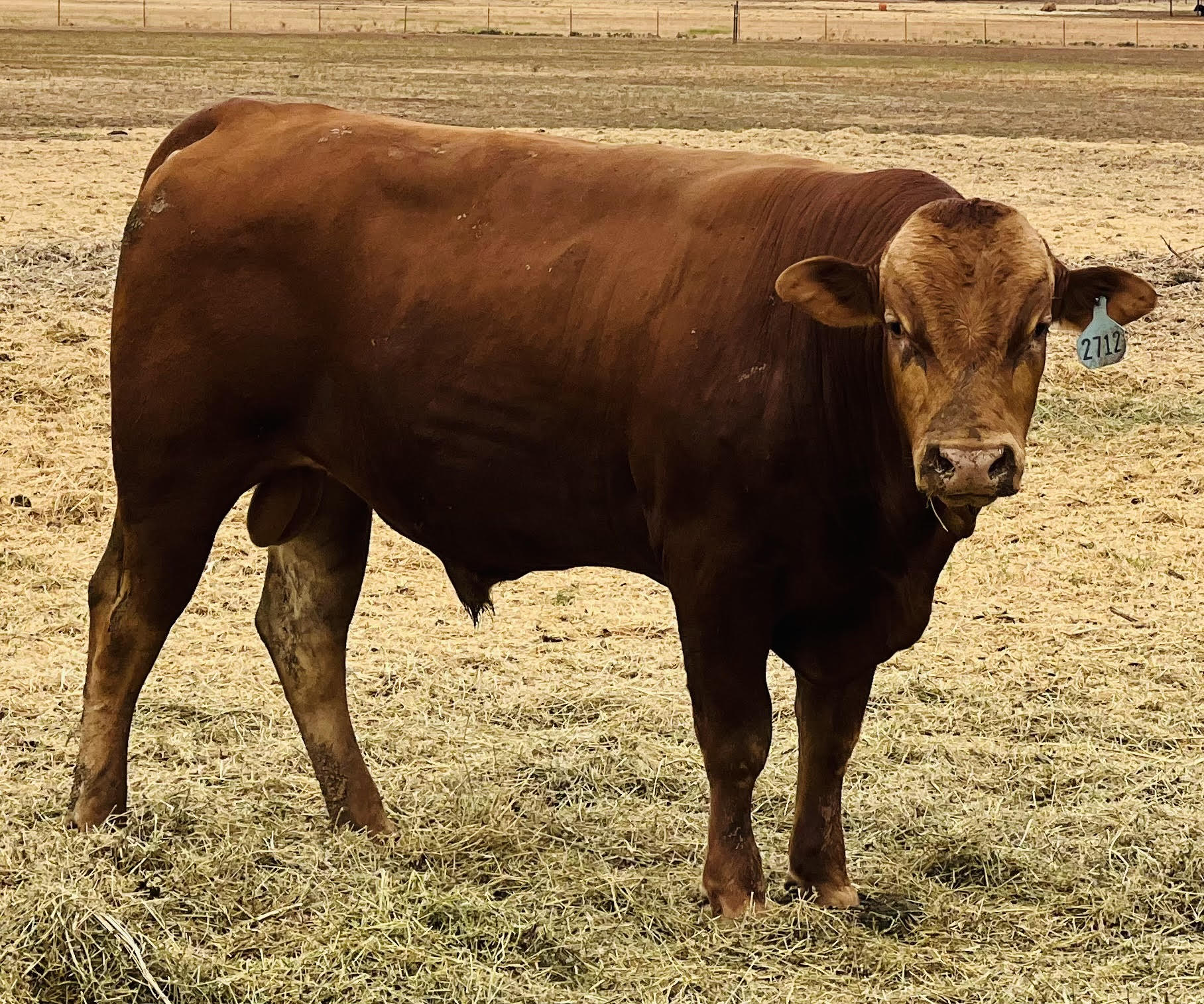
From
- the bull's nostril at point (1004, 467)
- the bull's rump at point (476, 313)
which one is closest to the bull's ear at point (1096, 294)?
the bull's rump at point (476, 313)

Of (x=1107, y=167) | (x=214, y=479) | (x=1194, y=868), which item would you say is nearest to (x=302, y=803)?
(x=214, y=479)

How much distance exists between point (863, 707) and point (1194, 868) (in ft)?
3.52

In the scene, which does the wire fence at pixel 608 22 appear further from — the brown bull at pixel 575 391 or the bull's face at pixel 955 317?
the bull's face at pixel 955 317

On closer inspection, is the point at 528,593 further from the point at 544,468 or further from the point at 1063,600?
the point at 544,468

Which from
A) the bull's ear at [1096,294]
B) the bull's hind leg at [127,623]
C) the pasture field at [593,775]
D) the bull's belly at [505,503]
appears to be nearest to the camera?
the bull's ear at [1096,294]

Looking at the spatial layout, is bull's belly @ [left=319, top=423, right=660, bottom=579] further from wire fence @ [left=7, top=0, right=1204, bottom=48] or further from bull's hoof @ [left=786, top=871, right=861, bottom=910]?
wire fence @ [left=7, top=0, right=1204, bottom=48]

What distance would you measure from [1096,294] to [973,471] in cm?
83

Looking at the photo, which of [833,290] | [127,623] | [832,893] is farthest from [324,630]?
[833,290]

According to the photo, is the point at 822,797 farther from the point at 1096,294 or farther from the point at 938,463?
the point at 1096,294

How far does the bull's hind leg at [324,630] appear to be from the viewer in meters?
5.14

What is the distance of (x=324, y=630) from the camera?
17.2ft

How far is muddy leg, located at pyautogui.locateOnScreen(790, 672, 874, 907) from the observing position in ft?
15.2

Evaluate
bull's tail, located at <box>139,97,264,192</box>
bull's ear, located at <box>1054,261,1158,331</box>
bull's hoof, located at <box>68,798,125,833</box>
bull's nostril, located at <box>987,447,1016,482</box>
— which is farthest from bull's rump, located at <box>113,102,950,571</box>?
bull's hoof, located at <box>68,798,125,833</box>

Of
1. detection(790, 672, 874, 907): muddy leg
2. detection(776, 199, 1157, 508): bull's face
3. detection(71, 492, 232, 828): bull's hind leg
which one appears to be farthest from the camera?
detection(71, 492, 232, 828): bull's hind leg
